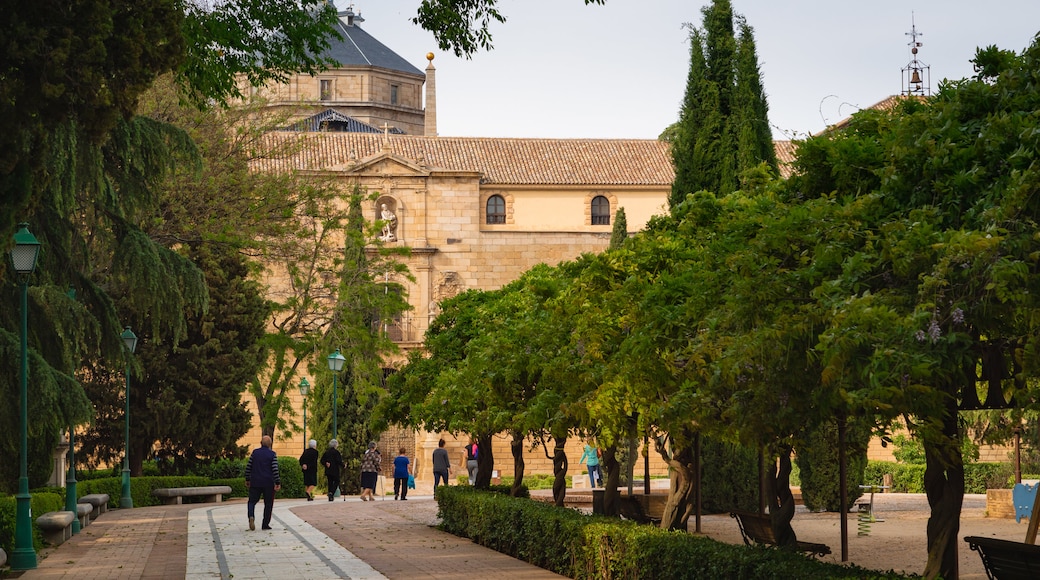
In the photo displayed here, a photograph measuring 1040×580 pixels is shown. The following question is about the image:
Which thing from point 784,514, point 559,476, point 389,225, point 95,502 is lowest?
point 95,502

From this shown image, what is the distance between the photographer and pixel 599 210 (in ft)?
187

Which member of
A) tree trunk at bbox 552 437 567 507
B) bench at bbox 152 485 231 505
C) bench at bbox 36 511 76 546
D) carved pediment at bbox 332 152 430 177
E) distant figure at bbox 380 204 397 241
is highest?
carved pediment at bbox 332 152 430 177

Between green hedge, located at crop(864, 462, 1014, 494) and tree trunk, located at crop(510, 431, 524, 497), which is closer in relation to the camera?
tree trunk, located at crop(510, 431, 524, 497)

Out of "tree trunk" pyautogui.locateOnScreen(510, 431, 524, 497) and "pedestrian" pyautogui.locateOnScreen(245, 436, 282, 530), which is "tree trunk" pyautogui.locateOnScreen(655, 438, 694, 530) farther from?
"pedestrian" pyautogui.locateOnScreen(245, 436, 282, 530)

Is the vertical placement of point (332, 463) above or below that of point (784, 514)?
below

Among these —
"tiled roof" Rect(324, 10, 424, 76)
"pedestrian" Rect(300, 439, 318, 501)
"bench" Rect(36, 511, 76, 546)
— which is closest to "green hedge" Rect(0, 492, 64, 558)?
"bench" Rect(36, 511, 76, 546)

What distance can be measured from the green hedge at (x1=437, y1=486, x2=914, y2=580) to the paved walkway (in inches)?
10.4

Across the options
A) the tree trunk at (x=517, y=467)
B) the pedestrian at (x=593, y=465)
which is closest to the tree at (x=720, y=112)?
the tree trunk at (x=517, y=467)

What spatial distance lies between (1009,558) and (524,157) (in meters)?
49.8

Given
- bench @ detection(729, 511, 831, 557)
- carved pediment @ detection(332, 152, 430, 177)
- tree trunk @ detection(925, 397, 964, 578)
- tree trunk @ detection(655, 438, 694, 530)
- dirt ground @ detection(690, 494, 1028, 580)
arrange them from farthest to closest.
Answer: carved pediment @ detection(332, 152, 430, 177)
dirt ground @ detection(690, 494, 1028, 580)
bench @ detection(729, 511, 831, 557)
tree trunk @ detection(655, 438, 694, 530)
tree trunk @ detection(925, 397, 964, 578)

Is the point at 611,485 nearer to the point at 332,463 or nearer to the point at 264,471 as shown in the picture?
the point at 264,471

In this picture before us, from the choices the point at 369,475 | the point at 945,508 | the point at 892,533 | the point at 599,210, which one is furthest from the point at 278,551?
the point at 599,210

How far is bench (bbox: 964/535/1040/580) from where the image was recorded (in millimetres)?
8258

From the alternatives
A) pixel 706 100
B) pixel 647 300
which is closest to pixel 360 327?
pixel 706 100
